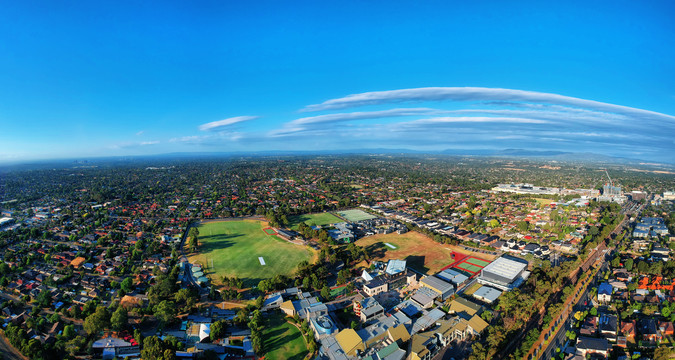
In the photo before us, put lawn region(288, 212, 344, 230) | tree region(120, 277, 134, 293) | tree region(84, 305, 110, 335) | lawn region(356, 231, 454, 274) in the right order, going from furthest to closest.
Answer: lawn region(288, 212, 344, 230)
lawn region(356, 231, 454, 274)
tree region(120, 277, 134, 293)
tree region(84, 305, 110, 335)

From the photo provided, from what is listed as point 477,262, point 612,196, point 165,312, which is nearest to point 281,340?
point 165,312

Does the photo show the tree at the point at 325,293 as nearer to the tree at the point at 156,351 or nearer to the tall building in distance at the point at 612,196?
the tree at the point at 156,351

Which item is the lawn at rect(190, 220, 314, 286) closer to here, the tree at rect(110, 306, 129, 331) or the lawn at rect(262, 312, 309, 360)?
the lawn at rect(262, 312, 309, 360)

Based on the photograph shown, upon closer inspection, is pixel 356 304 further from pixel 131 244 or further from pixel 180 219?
pixel 180 219

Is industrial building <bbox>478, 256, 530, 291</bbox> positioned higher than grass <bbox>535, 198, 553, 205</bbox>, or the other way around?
industrial building <bbox>478, 256, 530, 291</bbox>

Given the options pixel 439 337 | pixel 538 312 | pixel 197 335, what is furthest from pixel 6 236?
pixel 538 312

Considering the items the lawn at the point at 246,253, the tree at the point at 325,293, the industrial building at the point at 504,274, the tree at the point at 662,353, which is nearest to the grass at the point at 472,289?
the industrial building at the point at 504,274

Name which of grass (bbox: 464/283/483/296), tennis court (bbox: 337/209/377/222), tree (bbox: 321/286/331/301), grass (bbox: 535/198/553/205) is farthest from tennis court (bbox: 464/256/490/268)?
grass (bbox: 535/198/553/205)
